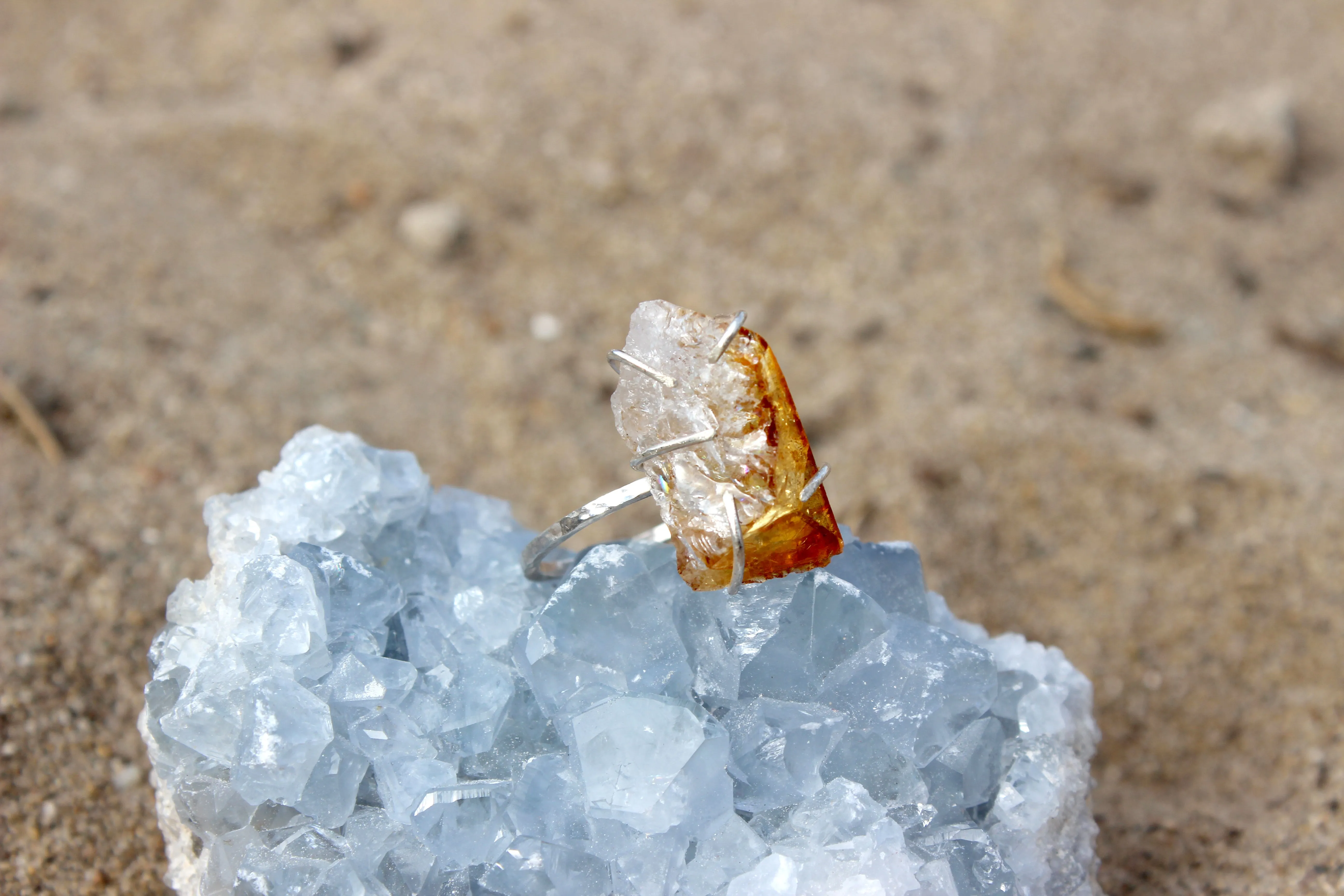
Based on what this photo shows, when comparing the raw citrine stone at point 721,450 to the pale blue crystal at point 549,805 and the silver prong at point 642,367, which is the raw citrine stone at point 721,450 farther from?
the pale blue crystal at point 549,805

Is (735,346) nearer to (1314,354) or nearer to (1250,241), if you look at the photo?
(1314,354)

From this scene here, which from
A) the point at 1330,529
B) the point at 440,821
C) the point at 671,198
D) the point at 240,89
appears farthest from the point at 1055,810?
the point at 240,89

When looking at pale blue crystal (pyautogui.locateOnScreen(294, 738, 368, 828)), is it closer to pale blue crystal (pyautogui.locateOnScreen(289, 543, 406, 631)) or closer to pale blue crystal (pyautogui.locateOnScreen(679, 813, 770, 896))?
pale blue crystal (pyautogui.locateOnScreen(289, 543, 406, 631))

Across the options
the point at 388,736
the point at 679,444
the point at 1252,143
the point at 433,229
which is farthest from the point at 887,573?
the point at 1252,143

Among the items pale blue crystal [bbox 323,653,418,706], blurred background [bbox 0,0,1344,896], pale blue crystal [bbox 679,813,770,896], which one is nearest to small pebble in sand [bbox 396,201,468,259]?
blurred background [bbox 0,0,1344,896]

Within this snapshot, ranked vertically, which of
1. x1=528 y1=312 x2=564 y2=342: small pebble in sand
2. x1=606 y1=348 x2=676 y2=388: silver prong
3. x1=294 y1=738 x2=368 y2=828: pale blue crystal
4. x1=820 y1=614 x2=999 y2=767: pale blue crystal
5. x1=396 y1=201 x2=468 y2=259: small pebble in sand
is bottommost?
x1=528 y1=312 x2=564 y2=342: small pebble in sand

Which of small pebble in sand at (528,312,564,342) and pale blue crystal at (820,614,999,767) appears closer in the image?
pale blue crystal at (820,614,999,767)

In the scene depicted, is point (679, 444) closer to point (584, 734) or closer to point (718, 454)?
point (718, 454)

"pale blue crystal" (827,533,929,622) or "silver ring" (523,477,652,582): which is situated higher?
"silver ring" (523,477,652,582)
